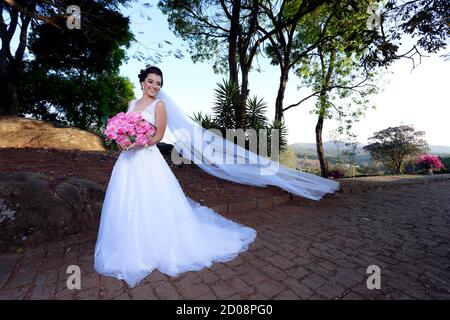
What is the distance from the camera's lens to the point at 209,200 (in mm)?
5504

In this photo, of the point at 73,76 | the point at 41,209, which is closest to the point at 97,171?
the point at 41,209

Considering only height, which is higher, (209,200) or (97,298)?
(209,200)

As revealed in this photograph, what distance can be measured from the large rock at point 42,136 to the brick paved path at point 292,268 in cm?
699

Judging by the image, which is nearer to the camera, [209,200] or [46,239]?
[46,239]

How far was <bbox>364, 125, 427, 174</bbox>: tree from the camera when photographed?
31.4m

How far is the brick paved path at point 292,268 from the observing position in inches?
98.3

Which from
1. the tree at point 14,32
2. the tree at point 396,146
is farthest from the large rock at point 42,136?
the tree at point 396,146

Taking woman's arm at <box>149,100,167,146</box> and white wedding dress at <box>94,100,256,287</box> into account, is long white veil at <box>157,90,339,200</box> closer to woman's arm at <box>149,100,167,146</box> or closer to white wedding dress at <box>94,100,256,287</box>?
woman's arm at <box>149,100,167,146</box>

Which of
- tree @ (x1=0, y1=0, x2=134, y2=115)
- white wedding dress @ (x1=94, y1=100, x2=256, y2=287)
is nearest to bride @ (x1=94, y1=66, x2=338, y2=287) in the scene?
white wedding dress @ (x1=94, y1=100, x2=256, y2=287)

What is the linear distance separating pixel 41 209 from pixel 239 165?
13.1 feet

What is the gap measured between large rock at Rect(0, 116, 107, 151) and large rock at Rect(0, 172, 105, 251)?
5.80 meters
